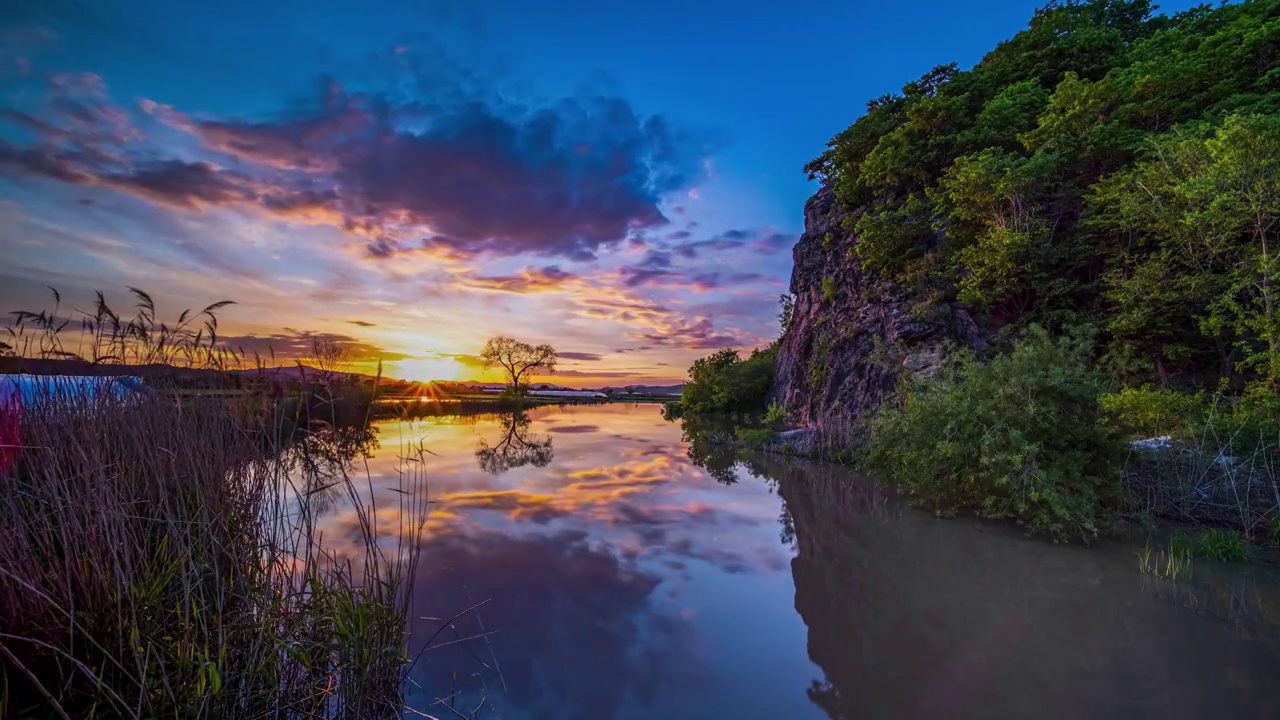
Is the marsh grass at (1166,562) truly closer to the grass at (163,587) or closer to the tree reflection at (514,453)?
the grass at (163,587)

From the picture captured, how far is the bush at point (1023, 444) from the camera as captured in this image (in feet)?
28.0

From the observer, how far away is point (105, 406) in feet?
13.5

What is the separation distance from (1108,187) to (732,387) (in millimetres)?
25287

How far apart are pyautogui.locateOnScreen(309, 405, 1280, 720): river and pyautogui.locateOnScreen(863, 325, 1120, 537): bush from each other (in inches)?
24.0

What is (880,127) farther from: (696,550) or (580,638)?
(580,638)

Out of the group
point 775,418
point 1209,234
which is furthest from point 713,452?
point 1209,234

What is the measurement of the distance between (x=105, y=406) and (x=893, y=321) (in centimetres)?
2187

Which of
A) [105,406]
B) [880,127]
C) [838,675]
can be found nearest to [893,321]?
[880,127]

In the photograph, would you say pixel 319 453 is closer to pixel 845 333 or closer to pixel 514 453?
pixel 514 453

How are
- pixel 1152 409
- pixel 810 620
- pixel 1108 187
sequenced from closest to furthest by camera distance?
pixel 810 620 < pixel 1152 409 < pixel 1108 187

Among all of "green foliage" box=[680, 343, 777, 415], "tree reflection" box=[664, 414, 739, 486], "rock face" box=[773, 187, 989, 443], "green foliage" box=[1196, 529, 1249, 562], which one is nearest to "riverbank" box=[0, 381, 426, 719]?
"green foliage" box=[1196, 529, 1249, 562]

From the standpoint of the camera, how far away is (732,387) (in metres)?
38.7

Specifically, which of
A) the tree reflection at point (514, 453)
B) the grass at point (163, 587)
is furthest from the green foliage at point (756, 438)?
the grass at point (163, 587)

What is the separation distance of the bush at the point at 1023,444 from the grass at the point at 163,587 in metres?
9.30
